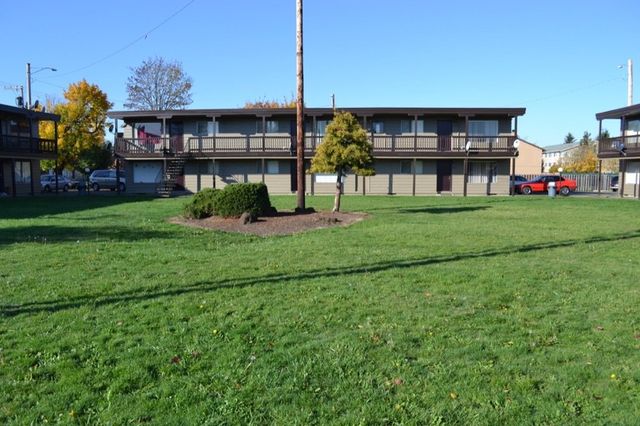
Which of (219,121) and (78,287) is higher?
(219,121)

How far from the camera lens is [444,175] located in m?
37.8

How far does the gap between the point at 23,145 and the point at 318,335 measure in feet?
116

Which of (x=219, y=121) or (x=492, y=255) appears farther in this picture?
(x=219, y=121)

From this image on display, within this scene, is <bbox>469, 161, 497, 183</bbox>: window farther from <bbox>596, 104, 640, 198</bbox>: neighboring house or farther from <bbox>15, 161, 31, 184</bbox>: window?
<bbox>15, 161, 31, 184</bbox>: window

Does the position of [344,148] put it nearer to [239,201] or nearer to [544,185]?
[239,201]

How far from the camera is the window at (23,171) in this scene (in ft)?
117

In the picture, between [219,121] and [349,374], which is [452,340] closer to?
[349,374]

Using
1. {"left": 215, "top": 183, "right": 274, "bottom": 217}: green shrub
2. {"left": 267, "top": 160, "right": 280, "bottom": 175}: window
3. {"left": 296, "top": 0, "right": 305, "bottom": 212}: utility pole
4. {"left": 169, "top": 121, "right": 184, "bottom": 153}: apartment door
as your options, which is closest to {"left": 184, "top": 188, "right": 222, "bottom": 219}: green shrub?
{"left": 215, "top": 183, "right": 274, "bottom": 217}: green shrub

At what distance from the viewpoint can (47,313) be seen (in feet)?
19.9

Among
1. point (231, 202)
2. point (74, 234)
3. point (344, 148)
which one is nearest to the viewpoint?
point (74, 234)

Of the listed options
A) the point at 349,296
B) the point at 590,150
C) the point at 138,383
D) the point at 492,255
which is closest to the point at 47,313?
the point at 138,383

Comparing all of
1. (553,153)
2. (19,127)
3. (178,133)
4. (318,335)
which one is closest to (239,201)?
(318,335)

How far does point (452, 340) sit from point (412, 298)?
167cm

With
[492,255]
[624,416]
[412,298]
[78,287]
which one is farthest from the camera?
[492,255]
